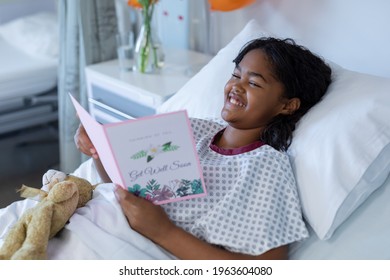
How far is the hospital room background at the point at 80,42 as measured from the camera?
179 centimetres

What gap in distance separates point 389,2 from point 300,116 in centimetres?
56

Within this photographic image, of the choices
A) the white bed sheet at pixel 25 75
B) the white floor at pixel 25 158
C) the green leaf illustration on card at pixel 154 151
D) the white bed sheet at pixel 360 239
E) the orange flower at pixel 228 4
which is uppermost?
the orange flower at pixel 228 4

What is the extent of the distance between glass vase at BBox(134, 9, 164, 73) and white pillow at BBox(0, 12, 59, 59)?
0.84 metres

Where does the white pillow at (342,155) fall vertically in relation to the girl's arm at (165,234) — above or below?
above

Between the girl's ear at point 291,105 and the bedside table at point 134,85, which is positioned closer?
the girl's ear at point 291,105

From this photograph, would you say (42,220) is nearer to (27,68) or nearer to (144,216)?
(144,216)

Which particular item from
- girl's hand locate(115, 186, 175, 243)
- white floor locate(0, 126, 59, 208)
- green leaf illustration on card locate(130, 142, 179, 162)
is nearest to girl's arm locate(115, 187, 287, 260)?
girl's hand locate(115, 186, 175, 243)

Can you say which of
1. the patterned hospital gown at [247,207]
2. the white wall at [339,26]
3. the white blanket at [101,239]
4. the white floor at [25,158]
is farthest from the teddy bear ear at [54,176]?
the white floor at [25,158]

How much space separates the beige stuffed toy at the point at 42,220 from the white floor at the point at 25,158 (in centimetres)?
134

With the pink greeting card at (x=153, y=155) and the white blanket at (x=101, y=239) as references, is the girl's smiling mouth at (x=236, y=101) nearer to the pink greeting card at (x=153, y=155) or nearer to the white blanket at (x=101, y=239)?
the pink greeting card at (x=153, y=155)

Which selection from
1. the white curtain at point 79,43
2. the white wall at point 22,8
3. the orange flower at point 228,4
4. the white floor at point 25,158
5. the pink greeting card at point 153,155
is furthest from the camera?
the white wall at point 22,8

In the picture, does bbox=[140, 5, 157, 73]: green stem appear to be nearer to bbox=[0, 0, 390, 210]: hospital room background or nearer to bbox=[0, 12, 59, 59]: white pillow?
bbox=[0, 0, 390, 210]: hospital room background

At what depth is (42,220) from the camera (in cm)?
116
